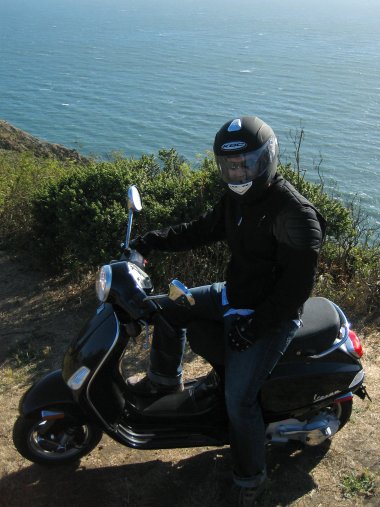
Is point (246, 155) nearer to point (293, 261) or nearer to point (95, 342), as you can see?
point (293, 261)

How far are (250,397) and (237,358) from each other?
22cm

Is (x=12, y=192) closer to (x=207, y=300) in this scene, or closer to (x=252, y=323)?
(x=207, y=300)

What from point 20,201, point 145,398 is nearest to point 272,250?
point 145,398

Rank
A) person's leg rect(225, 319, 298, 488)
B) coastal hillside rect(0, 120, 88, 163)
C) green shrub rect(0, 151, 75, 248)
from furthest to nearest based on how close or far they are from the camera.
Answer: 1. coastal hillside rect(0, 120, 88, 163)
2. green shrub rect(0, 151, 75, 248)
3. person's leg rect(225, 319, 298, 488)

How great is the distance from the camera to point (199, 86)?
1658 inches

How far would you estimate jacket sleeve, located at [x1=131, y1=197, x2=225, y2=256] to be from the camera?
3424 mm

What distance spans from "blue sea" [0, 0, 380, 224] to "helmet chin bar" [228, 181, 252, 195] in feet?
22.4

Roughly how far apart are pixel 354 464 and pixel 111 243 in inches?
117

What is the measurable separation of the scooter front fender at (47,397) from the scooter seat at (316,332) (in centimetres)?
126

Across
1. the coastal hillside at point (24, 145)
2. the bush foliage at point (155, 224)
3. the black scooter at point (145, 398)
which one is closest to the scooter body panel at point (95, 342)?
the black scooter at point (145, 398)

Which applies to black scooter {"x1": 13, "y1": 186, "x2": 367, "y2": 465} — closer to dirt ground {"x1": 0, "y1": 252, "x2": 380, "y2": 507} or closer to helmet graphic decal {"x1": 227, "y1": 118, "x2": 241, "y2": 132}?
dirt ground {"x1": 0, "y1": 252, "x2": 380, "y2": 507}

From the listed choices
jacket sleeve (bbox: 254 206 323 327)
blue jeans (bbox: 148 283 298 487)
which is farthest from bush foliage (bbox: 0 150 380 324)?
jacket sleeve (bbox: 254 206 323 327)

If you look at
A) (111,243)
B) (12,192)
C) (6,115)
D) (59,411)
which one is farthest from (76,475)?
(6,115)

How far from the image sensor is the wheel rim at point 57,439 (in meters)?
3.31
